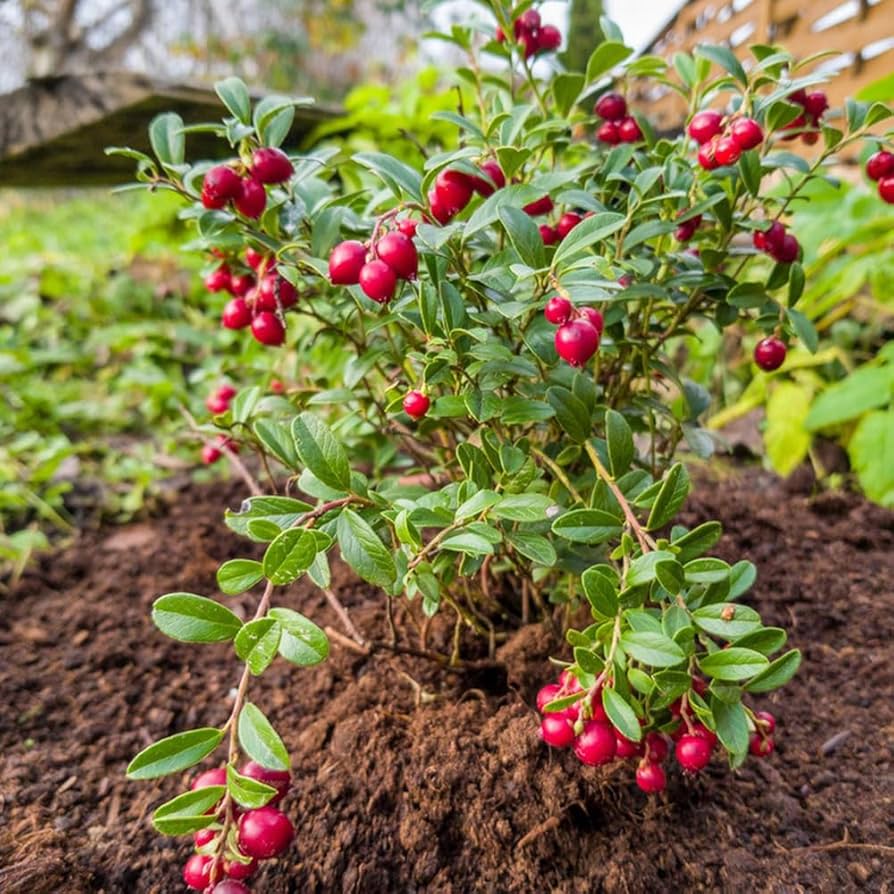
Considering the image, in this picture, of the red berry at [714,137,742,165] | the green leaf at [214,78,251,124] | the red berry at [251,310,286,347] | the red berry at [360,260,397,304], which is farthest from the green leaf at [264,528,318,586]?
the red berry at [714,137,742,165]

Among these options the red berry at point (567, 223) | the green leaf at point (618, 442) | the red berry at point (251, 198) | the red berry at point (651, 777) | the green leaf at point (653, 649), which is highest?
the red berry at point (251, 198)

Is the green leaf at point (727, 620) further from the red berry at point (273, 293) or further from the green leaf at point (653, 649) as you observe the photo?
the red berry at point (273, 293)

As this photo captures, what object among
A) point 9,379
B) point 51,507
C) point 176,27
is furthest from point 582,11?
point 176,27

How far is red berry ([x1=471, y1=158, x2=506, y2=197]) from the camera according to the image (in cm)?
92

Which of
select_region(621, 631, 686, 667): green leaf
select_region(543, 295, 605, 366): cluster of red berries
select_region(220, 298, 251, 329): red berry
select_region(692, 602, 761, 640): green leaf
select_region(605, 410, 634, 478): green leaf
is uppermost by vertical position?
select_region(543, 295, 605, 366): cluster of red berries

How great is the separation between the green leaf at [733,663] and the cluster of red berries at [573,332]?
1.19 feet

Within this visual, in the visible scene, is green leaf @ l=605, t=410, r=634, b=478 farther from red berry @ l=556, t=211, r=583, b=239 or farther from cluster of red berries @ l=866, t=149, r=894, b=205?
cluster of red berries @ l=866, t=149, r=894, b=205

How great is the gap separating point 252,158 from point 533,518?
1.88 feet

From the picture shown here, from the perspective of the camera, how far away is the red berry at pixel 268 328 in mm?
1036

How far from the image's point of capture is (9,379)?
2777 mm

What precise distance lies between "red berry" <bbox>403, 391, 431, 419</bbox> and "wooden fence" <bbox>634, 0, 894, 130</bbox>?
2.13 metres

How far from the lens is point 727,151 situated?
96cm

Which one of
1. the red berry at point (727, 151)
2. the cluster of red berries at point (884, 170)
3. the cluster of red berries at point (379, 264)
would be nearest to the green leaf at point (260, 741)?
the cluster of red berries at point (379, 264)

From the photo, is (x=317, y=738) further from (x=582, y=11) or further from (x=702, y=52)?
(x=582, y=11)
